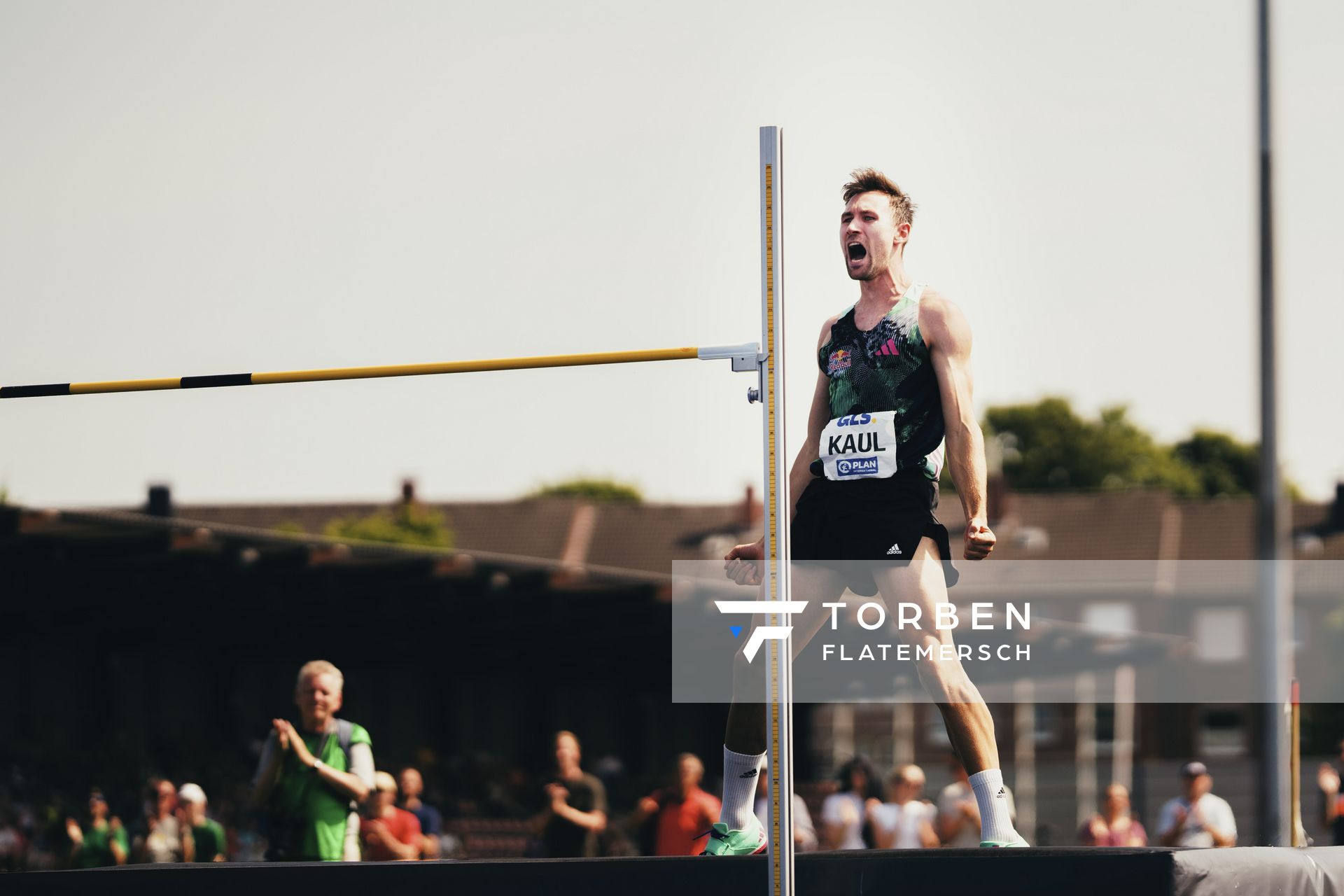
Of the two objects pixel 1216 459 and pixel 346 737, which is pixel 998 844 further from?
pixel 1216 459

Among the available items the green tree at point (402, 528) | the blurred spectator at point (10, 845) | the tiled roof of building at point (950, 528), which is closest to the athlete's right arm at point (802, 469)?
the blurred spectator at point (10, 845)

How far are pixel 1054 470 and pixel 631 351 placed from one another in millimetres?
83348

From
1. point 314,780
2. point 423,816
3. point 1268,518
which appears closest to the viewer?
point 314,780

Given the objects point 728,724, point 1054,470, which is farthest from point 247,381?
point 1054,470

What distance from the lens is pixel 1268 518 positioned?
50.9 feet

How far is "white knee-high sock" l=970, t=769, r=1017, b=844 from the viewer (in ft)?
20.4

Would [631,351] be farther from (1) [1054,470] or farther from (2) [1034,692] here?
(1) [1054,470]

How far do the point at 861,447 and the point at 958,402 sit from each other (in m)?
0.37

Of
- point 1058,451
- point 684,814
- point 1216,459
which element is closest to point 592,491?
point 1058,451

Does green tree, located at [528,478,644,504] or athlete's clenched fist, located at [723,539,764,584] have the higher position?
athlete's clenched fist, located at [723,539,764,584]

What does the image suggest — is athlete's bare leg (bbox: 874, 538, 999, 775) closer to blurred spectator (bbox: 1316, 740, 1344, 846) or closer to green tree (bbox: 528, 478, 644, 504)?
blurred spectator (bbox: 1316, 740, 1344, 846)

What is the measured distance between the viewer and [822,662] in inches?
934

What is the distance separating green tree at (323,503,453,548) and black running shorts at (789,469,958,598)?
168 feet

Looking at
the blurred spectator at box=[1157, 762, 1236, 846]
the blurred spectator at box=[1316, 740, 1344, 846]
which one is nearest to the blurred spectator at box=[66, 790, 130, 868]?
the blurred spectator at box=[1157, 762, 1236, 846]
